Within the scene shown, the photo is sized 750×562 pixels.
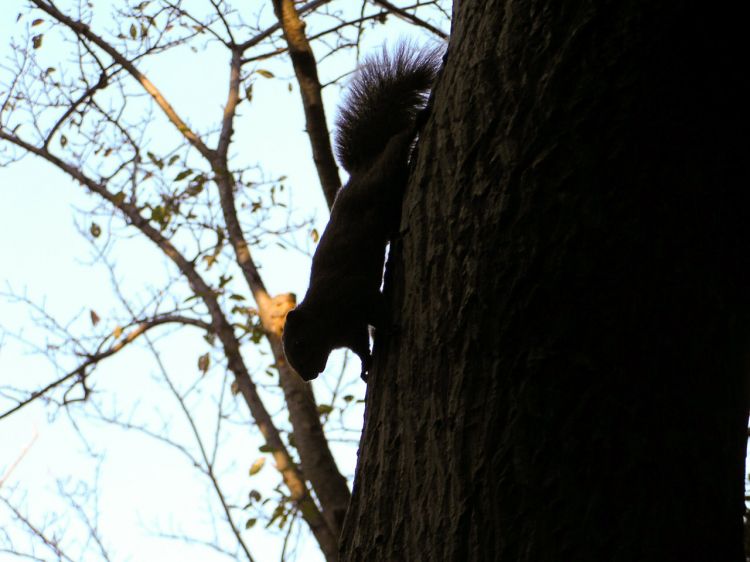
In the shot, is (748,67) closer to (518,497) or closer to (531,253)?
(531,253)

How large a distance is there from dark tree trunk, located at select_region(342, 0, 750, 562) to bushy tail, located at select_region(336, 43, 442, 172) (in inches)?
65.9

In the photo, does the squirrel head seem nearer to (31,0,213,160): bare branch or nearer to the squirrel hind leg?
the squirrel hind leg

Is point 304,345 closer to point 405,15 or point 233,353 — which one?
point 233,353

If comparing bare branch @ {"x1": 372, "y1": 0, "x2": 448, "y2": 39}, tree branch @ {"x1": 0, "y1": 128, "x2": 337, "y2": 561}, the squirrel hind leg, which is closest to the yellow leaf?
tree branch @ {"x1": 0, "y1": 128, "x2": 337, "y2": 561}

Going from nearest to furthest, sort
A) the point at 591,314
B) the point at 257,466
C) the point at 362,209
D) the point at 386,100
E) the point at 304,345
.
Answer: the point at 591,314 < the point at 362,209 < the point at 386,100 < the point at 304,345 < the point at 257,466

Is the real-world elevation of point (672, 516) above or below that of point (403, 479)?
below

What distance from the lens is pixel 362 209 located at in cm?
317

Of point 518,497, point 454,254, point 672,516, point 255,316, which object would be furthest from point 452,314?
point 255,316

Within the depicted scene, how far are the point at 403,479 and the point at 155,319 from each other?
15.4 ft

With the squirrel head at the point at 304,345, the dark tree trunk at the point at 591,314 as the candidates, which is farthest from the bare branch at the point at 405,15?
the dark tree trunk at the point at 591,314

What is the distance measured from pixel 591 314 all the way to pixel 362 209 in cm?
160

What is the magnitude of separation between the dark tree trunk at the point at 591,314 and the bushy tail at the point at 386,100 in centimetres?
167

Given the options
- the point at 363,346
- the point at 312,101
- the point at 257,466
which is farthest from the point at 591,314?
the point at 257,466

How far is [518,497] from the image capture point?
162 centimetres
